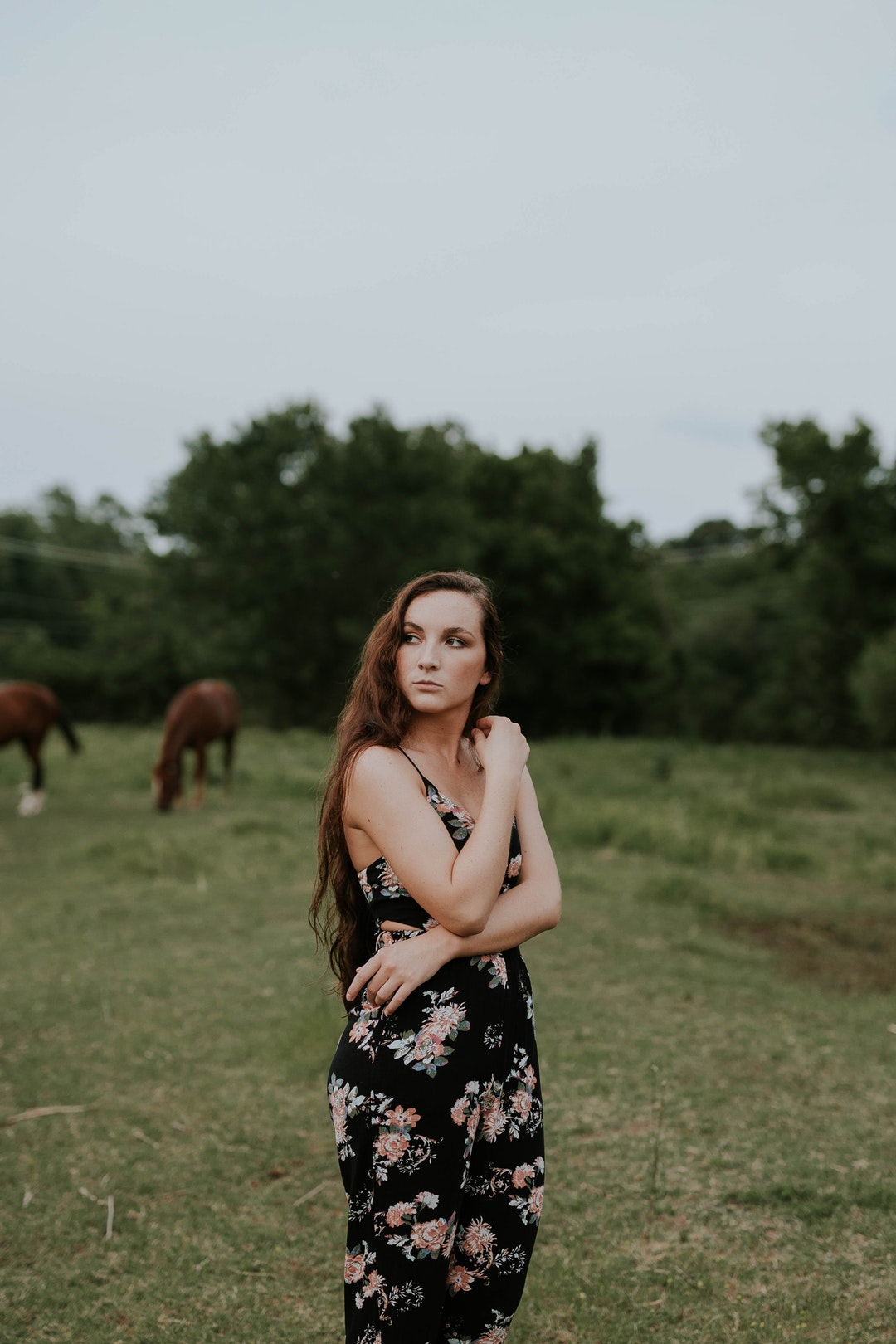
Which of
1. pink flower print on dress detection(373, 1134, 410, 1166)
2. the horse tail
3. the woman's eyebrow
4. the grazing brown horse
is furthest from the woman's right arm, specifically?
the horse tail

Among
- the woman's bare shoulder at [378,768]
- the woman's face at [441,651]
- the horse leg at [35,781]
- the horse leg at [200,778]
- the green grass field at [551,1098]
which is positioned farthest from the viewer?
the horse leg at [200,778]

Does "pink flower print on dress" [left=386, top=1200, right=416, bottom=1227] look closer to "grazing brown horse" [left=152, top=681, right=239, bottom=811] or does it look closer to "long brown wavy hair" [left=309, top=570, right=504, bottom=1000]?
"long brown wavy hair" [left=309, top=570, right=504, bottom=1000]

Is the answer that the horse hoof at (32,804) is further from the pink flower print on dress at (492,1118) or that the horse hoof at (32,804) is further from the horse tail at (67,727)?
the pink flower print on dress at (492,1118)

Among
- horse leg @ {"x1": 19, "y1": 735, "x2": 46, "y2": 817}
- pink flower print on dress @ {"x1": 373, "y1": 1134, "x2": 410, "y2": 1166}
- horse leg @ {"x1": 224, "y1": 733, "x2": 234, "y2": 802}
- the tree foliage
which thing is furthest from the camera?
the tree foliage

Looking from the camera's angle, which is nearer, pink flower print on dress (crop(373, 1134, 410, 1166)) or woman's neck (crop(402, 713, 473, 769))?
pink flower print on dress (crop(373, 1134, 410, 1166))

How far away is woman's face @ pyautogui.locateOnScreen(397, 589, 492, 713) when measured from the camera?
2141 millimetres

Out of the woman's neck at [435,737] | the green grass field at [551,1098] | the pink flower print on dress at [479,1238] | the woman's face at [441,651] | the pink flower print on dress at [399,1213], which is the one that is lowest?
the green grass field at [551,1098]

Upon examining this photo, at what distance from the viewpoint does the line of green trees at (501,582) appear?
88.7ft

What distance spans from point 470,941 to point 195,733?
1022 centimetres

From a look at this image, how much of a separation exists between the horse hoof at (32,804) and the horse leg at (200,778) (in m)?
1.58

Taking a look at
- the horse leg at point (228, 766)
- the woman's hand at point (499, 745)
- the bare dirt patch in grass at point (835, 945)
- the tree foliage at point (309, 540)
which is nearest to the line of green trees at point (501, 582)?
the tree foliage at point (309, 540)

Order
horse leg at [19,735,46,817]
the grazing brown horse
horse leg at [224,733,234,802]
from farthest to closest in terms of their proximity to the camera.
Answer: horse leg at [224,733,234,802], horse leg at [19,735,46,817], the grazing brown horse

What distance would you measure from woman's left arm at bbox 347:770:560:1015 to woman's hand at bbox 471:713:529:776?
69mm

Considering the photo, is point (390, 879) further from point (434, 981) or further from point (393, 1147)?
point (393, 1147)
